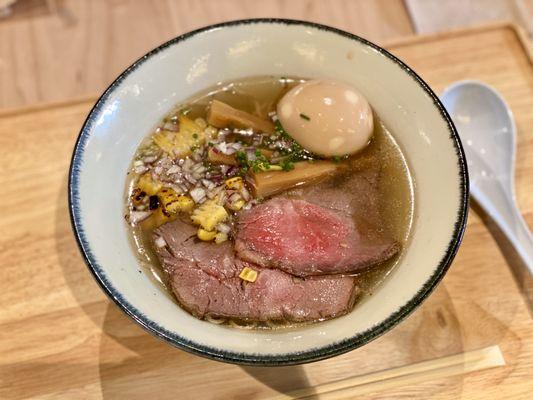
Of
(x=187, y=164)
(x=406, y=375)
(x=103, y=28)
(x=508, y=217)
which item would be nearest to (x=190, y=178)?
(x=187, y=164)

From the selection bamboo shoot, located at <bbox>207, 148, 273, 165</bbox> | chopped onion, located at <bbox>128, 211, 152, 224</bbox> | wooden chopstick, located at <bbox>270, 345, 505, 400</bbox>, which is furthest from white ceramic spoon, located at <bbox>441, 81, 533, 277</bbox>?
chopped onion, located at <bbox>128, 211, 152, 224</bbox>

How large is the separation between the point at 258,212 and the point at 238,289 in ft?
0.80

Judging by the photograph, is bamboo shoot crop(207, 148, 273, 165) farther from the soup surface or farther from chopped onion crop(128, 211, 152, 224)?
chopped onion crop(128, 211, 152, 224)

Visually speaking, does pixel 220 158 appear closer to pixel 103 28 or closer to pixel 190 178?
pixel 190 178

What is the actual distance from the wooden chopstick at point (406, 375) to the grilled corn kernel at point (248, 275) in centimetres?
31

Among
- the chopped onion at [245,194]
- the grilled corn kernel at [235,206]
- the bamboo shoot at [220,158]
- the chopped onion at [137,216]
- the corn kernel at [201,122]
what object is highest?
the corn kernel at [201,122]

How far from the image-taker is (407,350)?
4.60ft

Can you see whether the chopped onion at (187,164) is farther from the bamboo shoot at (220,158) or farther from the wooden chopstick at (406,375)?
the wooden chopstick at (406,375)

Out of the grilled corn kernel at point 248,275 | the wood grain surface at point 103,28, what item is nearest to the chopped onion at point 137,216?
the grilled corn kernel at point 248,275

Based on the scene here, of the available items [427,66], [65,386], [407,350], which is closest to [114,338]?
[65,386]

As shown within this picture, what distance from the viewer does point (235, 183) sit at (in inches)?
59.9

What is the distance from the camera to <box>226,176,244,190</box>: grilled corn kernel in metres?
1.51

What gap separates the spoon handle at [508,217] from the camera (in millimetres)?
1526

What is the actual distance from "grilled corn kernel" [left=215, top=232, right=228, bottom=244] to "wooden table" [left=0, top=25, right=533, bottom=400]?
32cm
